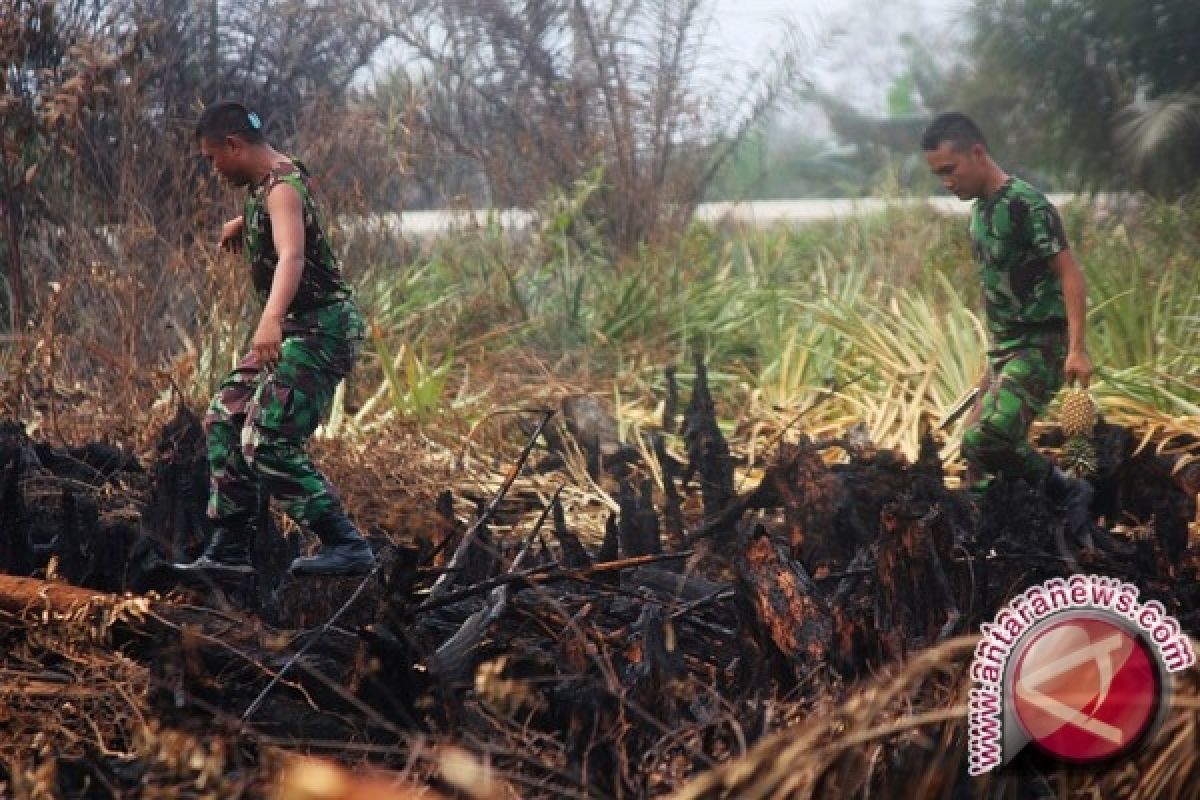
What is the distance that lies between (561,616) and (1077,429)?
3.26 metres

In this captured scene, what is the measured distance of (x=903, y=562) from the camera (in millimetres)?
3242

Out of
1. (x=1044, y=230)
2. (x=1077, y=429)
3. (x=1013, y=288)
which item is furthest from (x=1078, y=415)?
(x=1044, y=230)

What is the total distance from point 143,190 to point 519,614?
517 centimetres

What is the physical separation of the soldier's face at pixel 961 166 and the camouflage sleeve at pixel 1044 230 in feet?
0.68

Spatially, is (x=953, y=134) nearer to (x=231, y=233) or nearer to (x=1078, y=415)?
(x=1078, y=415)

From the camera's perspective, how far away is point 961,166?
5.58m

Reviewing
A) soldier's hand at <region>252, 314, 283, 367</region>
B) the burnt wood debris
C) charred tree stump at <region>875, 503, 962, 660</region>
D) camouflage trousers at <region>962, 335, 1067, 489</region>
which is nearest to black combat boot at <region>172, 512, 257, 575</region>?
the burnt wood debris

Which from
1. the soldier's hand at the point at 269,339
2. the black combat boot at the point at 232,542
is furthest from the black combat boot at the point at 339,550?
the soldier's hand at the point at 269,339

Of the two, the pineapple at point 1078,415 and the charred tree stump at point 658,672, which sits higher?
the charred tree stump at point 658,672

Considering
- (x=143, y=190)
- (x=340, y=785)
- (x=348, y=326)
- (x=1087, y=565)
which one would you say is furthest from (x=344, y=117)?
(x=340, y=785)

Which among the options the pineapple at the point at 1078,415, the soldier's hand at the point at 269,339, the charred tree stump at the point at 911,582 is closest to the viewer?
the charred tree stump at the point at 911,582

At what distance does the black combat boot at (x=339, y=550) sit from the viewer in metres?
4.30

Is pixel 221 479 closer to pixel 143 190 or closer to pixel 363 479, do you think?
pixel 363 479

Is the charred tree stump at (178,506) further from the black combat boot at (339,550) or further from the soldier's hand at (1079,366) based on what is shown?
the soldier's hand at (1079,366)
